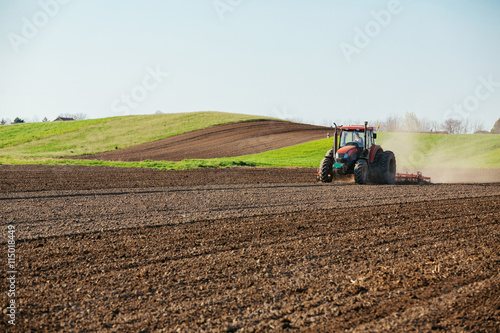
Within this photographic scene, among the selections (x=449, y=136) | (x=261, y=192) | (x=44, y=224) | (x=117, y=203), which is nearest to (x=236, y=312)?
(x=44, y=224)

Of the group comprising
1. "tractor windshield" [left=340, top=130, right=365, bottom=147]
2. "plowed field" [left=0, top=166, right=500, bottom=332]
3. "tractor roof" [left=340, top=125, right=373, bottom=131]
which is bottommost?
"plowed field" [left=0, top=166, right=500, bottom=332]

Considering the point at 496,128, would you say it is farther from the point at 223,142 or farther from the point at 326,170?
the point at 326,170

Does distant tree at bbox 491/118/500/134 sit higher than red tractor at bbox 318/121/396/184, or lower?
higher

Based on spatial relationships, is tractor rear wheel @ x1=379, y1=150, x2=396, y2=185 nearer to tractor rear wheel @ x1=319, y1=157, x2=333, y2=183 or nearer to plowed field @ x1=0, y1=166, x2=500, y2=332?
tractor rear wheel @ x1=319, y1=157, x2=333, y2=183

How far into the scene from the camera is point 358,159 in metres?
18.9

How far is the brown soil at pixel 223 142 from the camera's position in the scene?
39.6 m

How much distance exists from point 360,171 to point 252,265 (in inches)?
481

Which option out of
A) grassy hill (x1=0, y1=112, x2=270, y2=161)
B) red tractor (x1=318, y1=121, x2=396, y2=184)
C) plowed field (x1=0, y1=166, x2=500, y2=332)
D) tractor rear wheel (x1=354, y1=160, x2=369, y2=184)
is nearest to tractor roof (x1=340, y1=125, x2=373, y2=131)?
red tractor (x1=318, y1=121, x2=396, y2=184)

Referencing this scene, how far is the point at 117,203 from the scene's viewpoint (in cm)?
1323

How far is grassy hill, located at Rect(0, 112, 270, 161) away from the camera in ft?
150

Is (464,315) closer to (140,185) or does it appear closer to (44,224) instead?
(44,224)

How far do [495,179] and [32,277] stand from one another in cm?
2537

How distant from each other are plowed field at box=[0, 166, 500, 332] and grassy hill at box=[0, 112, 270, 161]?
31.1 metres

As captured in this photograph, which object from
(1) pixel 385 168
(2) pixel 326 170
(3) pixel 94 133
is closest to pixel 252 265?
(2) pixel 326 170
